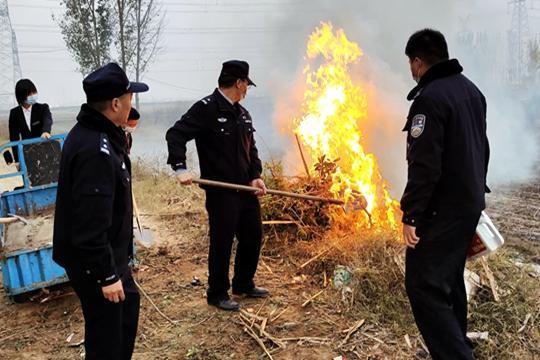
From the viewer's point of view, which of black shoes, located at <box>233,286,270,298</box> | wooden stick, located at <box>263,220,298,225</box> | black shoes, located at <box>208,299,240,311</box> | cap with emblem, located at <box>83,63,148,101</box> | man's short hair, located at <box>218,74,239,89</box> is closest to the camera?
cap with emblem, located at <box>83,63,148,101</box>

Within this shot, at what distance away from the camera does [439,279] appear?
2834 millimetres

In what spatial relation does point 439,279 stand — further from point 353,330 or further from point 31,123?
point 31,123

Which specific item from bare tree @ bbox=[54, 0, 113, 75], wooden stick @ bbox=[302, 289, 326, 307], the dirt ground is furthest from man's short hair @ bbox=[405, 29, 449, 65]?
bare tree @ bbox=[54, 0, 113, 75]

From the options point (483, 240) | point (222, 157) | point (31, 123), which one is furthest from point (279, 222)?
point (31, 123)

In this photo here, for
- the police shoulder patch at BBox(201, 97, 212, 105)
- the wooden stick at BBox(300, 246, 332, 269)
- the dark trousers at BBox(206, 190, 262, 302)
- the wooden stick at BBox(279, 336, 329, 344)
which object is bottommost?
the wooden stick at BBox(279, 336, 329, 344)

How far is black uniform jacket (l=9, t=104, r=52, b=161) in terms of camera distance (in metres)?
5.98

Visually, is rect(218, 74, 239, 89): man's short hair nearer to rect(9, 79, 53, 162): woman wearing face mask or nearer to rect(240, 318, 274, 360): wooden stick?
rect(240, 318, 274, 360): wooden stick

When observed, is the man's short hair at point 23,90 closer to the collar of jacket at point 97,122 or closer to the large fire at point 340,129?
the large fire at point 340,129

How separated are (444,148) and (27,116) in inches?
218

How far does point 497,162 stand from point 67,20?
14.6 meters

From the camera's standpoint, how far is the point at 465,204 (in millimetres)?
2787

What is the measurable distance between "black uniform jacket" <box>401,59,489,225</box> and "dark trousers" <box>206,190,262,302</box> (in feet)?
5.65

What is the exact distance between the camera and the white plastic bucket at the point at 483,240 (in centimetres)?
300

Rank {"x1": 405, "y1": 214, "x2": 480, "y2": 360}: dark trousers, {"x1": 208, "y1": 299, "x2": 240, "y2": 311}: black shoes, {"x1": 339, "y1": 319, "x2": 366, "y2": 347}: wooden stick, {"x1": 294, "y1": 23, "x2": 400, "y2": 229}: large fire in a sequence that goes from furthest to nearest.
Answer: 1. {"x1": 294, "y1": 23, "x2": 400, "y2": 229}: large fire
2. {"x1": 208, "y1": 299, "x2": 240, "y2": 311}: black shoes
3. {"x1": 339, "y1": 319, "x2": 366, "y2": 347}: wooden stick
4. {"x1": 405, "y1": 214, "x2": 480, "y2": 360}: dark trousers
